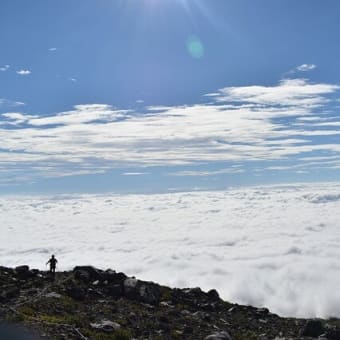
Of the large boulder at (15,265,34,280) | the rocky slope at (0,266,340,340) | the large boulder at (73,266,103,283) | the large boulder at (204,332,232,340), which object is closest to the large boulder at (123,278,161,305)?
the rocky slope at (0,266,340,340)

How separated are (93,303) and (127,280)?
769 centimetres

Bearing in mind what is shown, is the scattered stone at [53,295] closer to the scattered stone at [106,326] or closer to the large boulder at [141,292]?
the scattered stone at [106,326]

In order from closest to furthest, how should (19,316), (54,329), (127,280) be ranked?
(54,329) → (19,316) → (127,280)

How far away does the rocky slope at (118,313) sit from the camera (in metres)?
30.3

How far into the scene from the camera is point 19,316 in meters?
30.7

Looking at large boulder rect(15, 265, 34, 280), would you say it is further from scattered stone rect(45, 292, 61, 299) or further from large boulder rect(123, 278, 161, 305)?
large boulder rect(123, 278, 161, 305)

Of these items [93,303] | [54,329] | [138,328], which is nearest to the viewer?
[54,329]

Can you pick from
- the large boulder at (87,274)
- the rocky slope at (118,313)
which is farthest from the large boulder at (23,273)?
the large boulder at (87,274)

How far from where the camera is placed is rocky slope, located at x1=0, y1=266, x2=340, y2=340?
30344 millimetres

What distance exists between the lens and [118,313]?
37.7 metres

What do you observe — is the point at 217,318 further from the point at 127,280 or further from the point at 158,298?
the point at 127,280

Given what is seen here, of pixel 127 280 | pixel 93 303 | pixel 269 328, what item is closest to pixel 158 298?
pixel 127 280

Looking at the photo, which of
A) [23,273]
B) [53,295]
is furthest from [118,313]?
[23,273]

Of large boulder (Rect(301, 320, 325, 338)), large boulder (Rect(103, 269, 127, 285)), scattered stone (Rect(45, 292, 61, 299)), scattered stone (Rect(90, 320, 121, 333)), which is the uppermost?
large boulder (Rect(103, 269, 127, 285))
